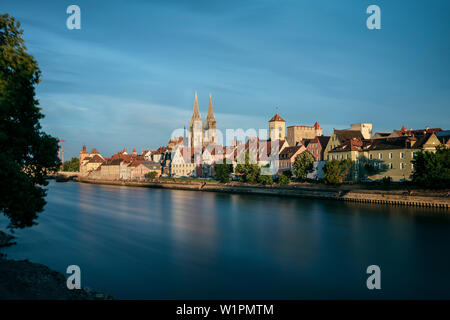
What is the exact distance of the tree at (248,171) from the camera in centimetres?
7425

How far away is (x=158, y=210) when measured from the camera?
2030 inches

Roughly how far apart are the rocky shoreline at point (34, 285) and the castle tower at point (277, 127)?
97.7m

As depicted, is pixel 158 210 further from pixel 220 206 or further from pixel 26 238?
pixel 26 238

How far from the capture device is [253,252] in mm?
26156

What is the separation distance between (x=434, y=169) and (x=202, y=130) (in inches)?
4432

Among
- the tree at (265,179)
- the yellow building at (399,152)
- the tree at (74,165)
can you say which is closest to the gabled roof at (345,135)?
the yellow building at (399,152)

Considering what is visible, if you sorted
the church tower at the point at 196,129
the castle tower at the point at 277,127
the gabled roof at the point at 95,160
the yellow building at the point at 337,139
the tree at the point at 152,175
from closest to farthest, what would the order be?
the yellow building at the point at 337,139, the castle tower at the point at 277,127, the tree at the point at 152,175, the church tower at the point at 196,129, the gabled roof at the point at 95,160

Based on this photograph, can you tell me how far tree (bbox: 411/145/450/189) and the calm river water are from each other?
4.64 m

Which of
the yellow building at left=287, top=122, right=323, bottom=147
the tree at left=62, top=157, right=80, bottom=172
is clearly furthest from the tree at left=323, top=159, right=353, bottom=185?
the tree at left=62, top=157, right=80, bottom=172

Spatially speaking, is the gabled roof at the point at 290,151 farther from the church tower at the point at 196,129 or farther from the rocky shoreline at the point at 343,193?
the church tower at the point at 196,129

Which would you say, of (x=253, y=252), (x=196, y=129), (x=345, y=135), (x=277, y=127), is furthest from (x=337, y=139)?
(x=196, y=129)

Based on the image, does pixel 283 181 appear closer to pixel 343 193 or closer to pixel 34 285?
pixel 343 193

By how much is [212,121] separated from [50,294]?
13573 centimetres
